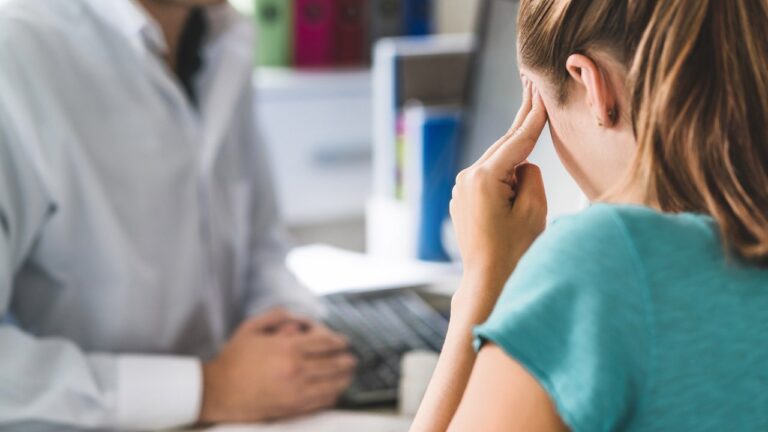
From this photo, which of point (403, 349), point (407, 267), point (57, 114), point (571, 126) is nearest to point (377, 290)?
point (407, 267)

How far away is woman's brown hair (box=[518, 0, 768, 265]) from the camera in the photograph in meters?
0.55

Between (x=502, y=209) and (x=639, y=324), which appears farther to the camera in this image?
(x=502, y=209)

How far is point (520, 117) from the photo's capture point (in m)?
0.64

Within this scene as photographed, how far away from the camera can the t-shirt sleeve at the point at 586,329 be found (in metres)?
0.49

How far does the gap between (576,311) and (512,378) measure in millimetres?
49

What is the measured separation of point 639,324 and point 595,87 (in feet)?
0.52

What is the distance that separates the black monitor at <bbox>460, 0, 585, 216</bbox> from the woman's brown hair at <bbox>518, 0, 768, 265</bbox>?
63 mm

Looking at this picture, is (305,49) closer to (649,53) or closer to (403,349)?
(403,349)

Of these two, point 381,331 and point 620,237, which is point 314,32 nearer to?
point 381,331

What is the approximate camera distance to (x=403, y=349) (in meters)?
1.17

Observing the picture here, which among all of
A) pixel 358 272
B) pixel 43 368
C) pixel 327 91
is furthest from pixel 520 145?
→ pixel 327 91

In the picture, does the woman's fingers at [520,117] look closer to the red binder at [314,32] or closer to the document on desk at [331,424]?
the document on desk at [331,424]

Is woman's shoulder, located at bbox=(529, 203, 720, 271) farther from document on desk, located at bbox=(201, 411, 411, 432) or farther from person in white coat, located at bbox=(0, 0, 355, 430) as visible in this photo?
person in white coat, located at bbox=(0, 0, 355, 430)

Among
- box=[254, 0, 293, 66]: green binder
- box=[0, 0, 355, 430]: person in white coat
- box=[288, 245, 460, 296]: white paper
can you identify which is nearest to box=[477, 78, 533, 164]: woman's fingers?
box=[0, 0, 355, 430]: person in white coat
